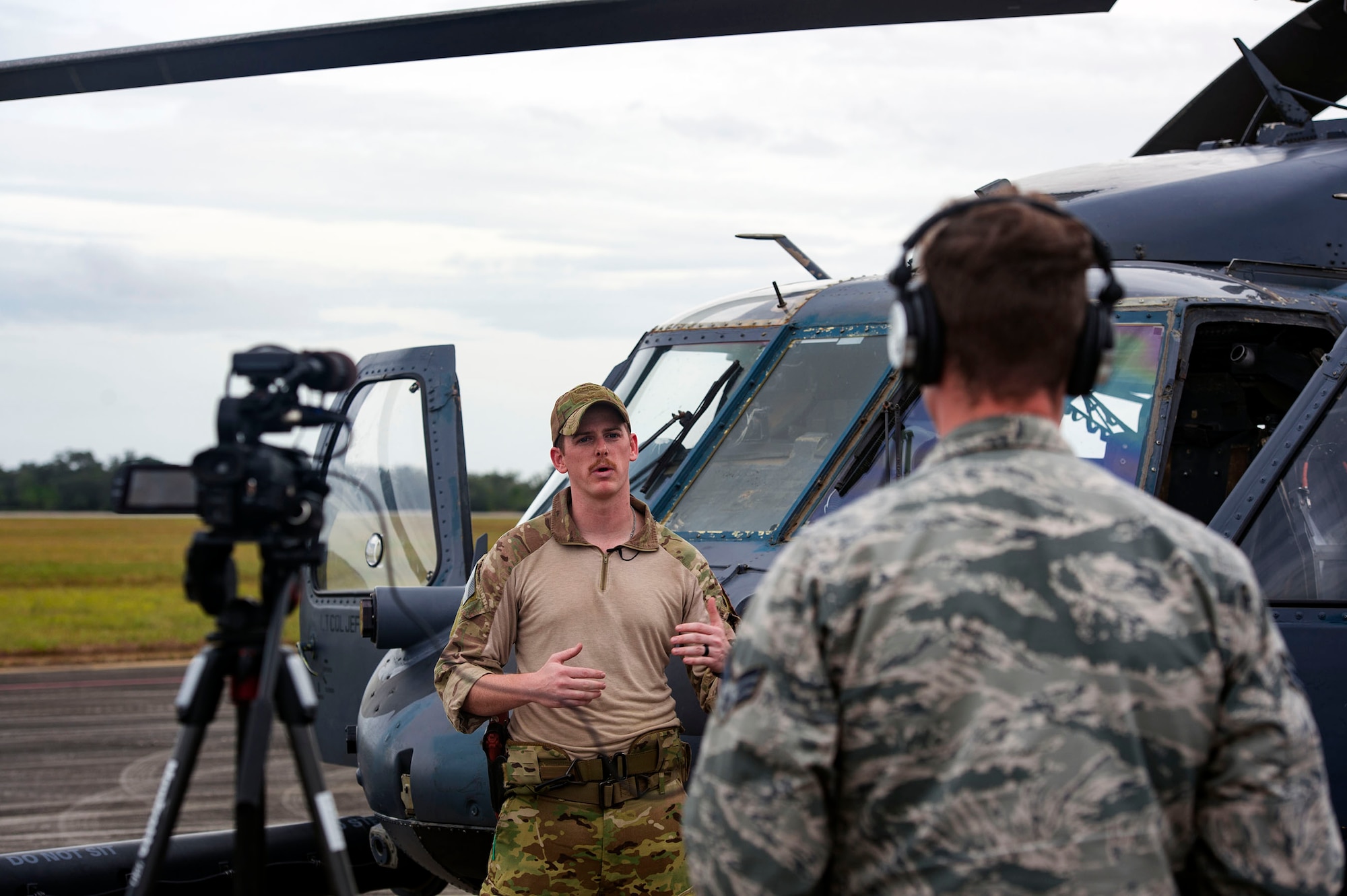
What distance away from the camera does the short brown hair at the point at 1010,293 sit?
163 centimetres

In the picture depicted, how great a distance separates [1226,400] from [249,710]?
10.7 ft

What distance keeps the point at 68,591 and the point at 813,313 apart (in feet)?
109

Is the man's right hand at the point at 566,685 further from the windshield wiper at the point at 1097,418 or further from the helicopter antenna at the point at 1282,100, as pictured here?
the helicopter antenna at the point at 1282,100

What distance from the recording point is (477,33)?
387 centimetres

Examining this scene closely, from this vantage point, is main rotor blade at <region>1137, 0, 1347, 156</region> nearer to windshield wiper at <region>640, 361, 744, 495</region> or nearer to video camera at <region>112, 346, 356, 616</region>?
windshield wiper at <region>640, 361, 744, 495</region>

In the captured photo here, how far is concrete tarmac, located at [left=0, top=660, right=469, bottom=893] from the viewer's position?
28.3 ft

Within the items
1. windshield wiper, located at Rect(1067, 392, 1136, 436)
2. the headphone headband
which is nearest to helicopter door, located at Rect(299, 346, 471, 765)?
windshield wiper, located at Rect(1067, 392, 1136, 436)

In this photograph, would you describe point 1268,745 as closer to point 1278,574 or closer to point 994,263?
point 994,263

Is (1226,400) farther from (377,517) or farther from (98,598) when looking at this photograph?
(98,598)

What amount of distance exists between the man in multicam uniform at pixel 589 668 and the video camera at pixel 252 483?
102 centimetres

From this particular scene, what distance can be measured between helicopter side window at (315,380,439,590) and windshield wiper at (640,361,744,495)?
3.05ft

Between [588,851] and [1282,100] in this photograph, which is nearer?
[588,851]

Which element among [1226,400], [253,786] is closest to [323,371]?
[253,786]

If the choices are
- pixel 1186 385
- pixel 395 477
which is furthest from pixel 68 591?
pixel 1186 385
